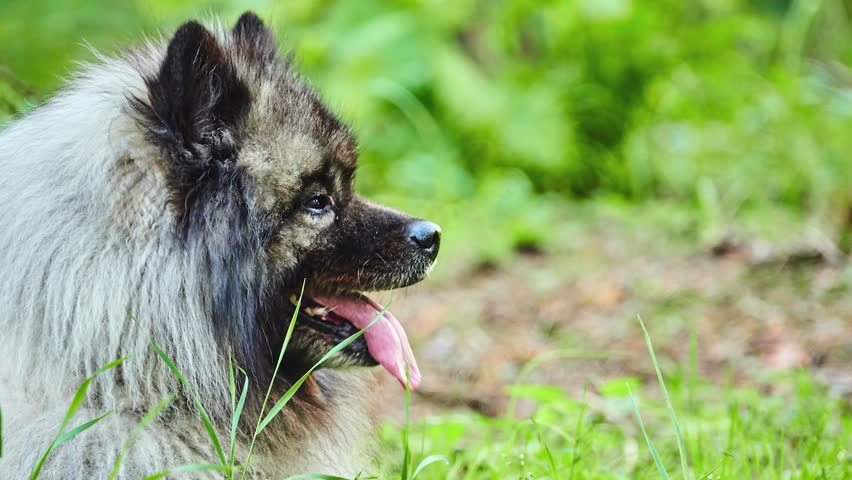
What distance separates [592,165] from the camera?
22.2 feet

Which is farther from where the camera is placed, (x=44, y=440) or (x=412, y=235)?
(x=412, y=235)

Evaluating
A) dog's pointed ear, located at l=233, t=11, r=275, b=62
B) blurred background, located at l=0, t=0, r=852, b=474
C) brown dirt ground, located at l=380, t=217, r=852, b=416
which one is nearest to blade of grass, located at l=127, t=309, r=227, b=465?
dog's pointed ear, located at l=233, t=11, r=275, b=62

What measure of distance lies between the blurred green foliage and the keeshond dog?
3.71 meters

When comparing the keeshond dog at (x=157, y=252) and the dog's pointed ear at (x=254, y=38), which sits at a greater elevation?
the dog's pointed ear at (x=254, y=38)

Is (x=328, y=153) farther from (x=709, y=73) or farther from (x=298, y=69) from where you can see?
(x=709, y=73)

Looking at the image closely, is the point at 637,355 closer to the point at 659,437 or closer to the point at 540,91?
the point at 659,437

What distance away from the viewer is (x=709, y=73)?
21.8ft

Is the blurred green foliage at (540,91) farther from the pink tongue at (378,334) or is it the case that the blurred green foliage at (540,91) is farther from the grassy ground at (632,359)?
the pink tongue at (378,334)

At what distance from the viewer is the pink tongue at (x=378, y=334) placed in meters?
2.32

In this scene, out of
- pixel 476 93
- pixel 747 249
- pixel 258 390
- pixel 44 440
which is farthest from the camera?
pixel 476 93

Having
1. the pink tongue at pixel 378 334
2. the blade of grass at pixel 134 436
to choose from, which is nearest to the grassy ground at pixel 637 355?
the pink tongue at pixel 378 334

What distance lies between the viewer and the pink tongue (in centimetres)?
232

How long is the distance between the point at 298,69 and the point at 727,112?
4.81 meters

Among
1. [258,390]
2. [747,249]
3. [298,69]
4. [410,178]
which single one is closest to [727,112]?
[747,249]
